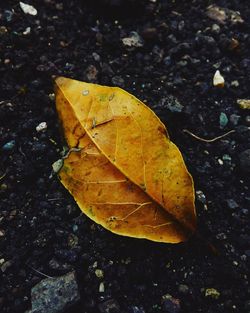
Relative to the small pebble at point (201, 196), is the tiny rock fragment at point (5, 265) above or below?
below

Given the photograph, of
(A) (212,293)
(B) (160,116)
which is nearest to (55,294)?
(A) (212,293)

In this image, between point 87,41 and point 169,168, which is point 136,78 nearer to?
point 87,41

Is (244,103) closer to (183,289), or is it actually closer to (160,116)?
(160,116)

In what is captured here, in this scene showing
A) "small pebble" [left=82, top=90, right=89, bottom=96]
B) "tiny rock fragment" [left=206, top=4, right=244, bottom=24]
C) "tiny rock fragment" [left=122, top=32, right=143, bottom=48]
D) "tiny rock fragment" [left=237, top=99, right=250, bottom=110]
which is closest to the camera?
"small pebble" [left=82, top=90, right=89, bottom=96]

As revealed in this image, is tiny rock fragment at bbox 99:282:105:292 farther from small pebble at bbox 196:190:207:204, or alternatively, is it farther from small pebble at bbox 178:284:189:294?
small pebble at bbox 196:190:207:204

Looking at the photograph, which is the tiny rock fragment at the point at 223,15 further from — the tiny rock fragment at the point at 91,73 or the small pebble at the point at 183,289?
the small pebble at the point at 183,289

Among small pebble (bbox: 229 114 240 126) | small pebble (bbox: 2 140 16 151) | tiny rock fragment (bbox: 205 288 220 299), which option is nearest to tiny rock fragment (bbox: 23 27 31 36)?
small pebble (bbox: 2 140 16 151)

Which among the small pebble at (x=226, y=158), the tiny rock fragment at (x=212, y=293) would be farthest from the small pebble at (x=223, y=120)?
the tiny rock fragment at (x=212, y=293)
